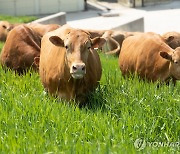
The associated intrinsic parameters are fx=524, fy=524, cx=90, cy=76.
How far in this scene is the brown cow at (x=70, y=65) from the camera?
6.82m

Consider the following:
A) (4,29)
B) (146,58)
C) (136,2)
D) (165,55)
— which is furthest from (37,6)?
(165,55)

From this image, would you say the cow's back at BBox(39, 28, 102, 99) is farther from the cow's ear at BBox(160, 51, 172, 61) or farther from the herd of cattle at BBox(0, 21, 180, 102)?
the cow's ear at BBox(160, 51, 172, 61)

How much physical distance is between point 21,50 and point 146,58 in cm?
225

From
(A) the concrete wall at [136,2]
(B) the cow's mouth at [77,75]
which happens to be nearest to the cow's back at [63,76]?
(B) the cow's mouth at [77,75]

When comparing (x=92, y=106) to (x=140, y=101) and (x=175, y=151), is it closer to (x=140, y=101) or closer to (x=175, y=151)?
(x=140, y=101)

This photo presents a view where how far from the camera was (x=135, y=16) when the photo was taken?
23875 mm

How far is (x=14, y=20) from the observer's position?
64.1 feet

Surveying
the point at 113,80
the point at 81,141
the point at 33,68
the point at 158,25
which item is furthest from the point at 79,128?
the point at 158,25

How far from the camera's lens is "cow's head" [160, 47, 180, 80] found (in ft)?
27.1

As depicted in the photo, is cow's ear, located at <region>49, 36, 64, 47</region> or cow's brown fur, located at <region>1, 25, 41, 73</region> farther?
cow's brown fur, located at <region>1, 25, 41, 73</region>

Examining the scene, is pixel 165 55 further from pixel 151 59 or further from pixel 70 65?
pixel 70 65

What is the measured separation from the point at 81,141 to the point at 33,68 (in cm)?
399

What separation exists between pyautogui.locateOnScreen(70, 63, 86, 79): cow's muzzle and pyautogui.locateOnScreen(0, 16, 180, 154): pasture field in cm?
42

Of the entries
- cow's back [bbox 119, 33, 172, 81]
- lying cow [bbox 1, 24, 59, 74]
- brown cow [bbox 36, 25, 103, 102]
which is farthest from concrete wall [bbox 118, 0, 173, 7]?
brown cow [bbox 36, 25, 103, 102]
